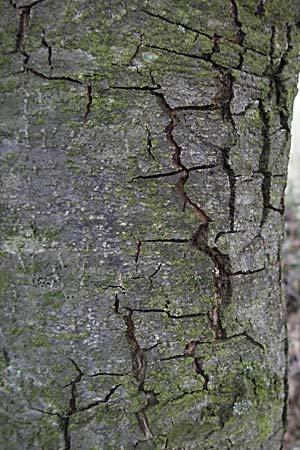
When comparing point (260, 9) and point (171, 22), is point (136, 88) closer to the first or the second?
point (171, 22)

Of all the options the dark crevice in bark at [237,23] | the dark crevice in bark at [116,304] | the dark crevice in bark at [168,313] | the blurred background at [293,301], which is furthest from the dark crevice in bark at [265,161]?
the blurred background at [293,301]

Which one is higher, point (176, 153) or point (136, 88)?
point (136, 88)

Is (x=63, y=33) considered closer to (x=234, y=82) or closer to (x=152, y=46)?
(x=152, y=46)

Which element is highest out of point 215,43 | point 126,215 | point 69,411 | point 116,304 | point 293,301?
point 215,43

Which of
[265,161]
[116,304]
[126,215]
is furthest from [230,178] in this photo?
[116,304]

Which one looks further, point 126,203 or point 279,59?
point 279,59

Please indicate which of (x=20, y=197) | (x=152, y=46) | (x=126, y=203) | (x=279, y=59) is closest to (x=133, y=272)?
(x=126, y=203)

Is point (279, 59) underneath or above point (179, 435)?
above

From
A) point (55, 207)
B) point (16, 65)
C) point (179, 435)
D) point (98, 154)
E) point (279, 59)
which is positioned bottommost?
point (179, 435)
